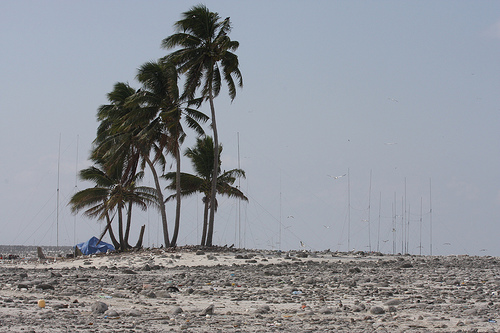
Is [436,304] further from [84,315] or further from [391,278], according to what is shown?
[84,315]

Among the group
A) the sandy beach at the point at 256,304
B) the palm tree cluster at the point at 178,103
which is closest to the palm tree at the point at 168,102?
Result: the palm tree cluster at the point at 178,103

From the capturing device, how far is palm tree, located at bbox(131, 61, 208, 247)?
29875 millimetres

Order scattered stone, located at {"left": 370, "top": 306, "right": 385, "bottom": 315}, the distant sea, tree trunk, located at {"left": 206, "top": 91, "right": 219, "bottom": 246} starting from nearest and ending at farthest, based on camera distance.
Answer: scattered stone, located at {"left": 370, "top": 306, "right": 385, "bottom": 315} < tree trunk, located at {"left": 206, "top": 91, "right": 219, "bottom": 246} < the distant sea

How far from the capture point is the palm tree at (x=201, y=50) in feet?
→ 99.5

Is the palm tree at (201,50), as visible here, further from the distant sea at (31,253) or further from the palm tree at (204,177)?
the distant sea at (31,253)

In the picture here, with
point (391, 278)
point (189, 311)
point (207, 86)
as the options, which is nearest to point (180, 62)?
point (207, 86)

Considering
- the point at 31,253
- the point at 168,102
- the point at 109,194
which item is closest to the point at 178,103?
the point at 168,102

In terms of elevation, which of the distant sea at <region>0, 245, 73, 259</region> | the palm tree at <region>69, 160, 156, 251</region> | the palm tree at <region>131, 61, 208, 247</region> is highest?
the palm tree at <region>131, 61, 208, 247</region>

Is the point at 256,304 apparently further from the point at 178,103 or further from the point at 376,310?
the point at 178,103

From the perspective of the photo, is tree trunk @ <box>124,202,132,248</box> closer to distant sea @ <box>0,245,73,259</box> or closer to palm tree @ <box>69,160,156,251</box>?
palm tree @ <box>69,160,156,251</box>

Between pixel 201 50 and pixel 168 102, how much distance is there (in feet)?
10.7

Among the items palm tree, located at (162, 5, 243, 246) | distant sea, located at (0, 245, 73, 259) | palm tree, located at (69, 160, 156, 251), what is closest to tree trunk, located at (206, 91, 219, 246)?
palm tree, located at (162, 5, 243, 246)

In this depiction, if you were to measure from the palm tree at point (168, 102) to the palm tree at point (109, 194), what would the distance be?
5.10 m

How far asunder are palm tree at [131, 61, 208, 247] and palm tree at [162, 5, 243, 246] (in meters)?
0.70
